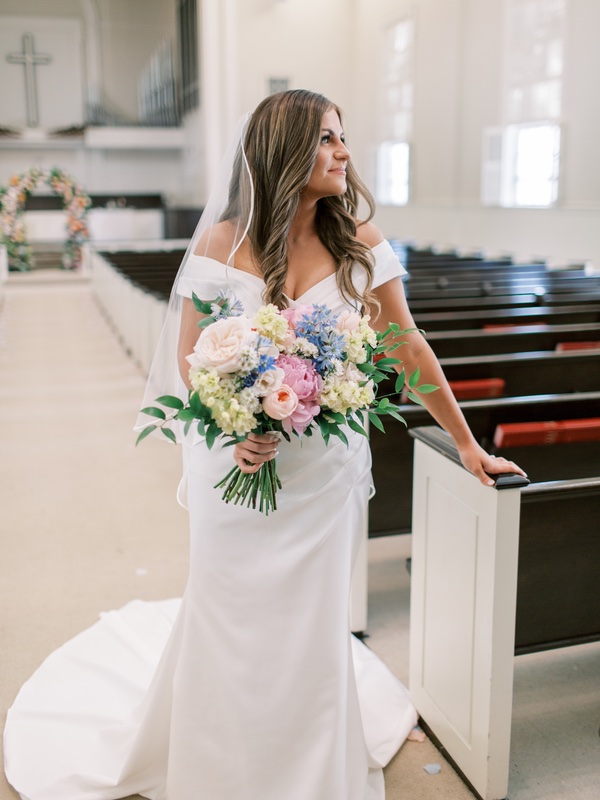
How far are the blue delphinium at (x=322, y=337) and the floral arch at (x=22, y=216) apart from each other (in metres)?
15.1

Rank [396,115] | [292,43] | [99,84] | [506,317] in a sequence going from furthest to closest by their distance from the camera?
[99,84], [292,43], [396,115], [506,317]

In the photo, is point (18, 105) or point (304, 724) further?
point (18, 105)

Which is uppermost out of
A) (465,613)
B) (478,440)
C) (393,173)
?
(393,173)

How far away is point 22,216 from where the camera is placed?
16.9 metres

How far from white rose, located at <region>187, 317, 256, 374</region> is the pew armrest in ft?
2.64

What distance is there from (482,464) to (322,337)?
2.21 feet

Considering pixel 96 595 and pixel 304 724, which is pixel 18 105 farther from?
pixel 304 724

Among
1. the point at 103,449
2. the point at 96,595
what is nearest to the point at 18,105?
the point at 103,449

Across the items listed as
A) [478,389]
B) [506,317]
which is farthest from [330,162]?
[506,317]

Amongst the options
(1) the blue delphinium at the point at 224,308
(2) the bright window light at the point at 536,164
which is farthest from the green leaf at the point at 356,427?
Result: (2) the bright window light at the point at 536,164

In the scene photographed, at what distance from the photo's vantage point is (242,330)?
1674 millimetres

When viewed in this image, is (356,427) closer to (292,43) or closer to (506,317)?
(506,317)

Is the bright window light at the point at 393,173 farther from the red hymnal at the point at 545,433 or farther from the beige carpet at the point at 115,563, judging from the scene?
the red hymnal at the point at 545,433

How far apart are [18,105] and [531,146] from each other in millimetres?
14956
